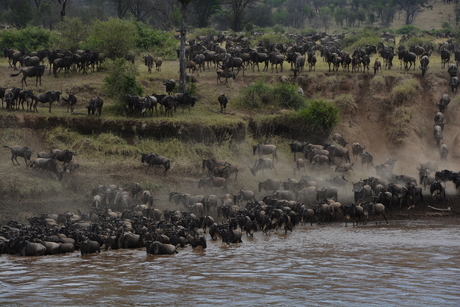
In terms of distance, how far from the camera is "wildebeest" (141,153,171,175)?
85.4 feet

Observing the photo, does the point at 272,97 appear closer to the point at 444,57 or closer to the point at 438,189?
the point at 438,189

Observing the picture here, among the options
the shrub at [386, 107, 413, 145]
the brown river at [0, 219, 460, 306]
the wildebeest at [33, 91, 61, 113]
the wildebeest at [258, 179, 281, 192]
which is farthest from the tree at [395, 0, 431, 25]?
the brown river at [0, 219, 460, 306]

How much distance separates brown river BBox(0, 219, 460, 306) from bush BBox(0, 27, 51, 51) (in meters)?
26.9

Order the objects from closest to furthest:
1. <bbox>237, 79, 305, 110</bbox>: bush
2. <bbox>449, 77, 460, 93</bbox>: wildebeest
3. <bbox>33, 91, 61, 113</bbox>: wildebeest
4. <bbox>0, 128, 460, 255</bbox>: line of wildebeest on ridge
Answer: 1. <bbox>0, 128, 460, 255</bbox>: line of wildebeest on ridge
2. <bbox>33, 91, 61, 113</bbox>: wildebeest
3. <bbox>237, 79, 305, 110</bbox>: bush
4. <bbox>449, 77, 460, 93</bbox>: wildebeest

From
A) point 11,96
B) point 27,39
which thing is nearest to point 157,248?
point 11,96

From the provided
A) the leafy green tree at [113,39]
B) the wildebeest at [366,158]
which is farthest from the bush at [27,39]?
the wildebeest at [366,158]

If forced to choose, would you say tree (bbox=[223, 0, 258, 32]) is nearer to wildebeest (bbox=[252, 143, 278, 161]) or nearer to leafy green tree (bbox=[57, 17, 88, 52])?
leafy green tree (bbox=[57, 17, 88, 52])

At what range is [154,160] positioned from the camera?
1024 inches

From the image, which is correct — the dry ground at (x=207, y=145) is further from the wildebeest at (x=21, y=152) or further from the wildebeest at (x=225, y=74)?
the wildebeest at (x=225, y=74)

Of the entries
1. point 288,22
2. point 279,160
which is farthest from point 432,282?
point 288,22

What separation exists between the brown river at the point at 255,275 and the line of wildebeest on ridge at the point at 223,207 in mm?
496

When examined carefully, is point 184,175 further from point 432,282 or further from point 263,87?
point 432,282

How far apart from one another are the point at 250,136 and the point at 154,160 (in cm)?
660

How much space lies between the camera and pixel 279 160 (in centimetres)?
2966
